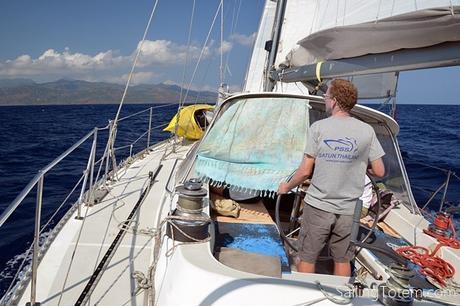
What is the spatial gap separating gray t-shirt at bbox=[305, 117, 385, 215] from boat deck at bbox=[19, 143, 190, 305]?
1.37 meters

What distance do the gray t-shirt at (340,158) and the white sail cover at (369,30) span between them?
83 cm

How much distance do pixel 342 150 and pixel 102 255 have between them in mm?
2132

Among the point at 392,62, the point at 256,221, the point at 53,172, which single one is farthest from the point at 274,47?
the point at 53,172

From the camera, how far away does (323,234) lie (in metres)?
2.24

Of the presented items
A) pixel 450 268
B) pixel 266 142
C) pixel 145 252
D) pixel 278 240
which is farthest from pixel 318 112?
pixel 145 252

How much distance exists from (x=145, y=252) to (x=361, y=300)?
1.94 meters

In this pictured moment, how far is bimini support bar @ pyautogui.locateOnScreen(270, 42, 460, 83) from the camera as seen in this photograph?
2.32 meters

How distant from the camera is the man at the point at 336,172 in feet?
6.89

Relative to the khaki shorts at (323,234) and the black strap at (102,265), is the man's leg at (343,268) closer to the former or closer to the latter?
the khaki shorts at (323,234)

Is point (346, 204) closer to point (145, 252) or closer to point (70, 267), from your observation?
point (145, 252)

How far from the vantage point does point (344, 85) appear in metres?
2.14

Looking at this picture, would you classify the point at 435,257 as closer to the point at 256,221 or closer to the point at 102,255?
the point at 256,221

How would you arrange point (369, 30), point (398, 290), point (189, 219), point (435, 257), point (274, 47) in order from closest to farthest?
1. point (398, 290)
2. point (189, 219)
3. point (435, 257)
4. point (369, 30)
5. point (274, 47)

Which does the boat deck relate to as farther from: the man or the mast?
the mast
